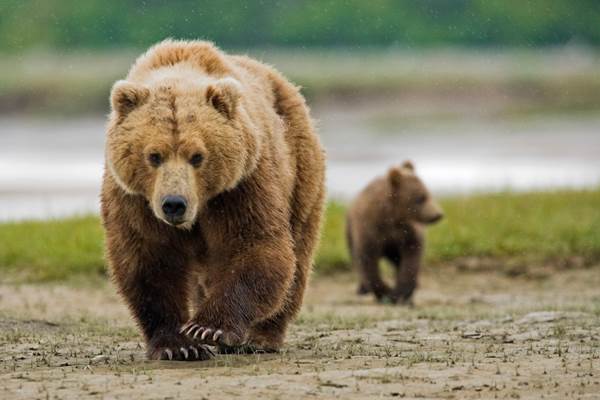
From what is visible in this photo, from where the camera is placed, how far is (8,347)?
22.0 ft

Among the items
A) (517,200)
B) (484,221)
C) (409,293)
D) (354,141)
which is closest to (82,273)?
(409,293)

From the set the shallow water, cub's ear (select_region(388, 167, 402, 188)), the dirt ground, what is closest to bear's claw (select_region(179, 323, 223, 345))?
the dirt ground

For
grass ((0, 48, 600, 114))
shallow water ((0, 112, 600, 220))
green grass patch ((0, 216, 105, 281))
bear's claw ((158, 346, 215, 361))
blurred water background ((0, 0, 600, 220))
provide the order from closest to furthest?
bear's claw ((158, 346, 215, 361)) → green grass patch ((0, 216, 105, 281)) → shallow water ((0, 112, 600, 220)) → blurred water background ((0, 0, 600, 220)) → grass ((0, 48, 600, 114))

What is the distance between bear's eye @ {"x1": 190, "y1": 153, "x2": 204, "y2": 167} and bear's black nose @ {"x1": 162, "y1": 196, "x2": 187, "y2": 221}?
201 millimetres

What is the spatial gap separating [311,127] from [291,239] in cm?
107

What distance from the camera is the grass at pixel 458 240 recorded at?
37.7 ft

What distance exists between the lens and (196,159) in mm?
5914

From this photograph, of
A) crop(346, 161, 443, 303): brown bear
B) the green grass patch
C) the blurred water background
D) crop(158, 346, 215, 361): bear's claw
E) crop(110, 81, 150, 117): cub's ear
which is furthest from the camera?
the blurred water background

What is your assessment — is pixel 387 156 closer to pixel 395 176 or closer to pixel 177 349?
pixel 395 176

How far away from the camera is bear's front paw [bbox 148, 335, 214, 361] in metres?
6.20

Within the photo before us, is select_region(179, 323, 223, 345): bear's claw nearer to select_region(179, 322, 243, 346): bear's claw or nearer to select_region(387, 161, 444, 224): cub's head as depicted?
select_region(179, 322, 243, 346): bear's claw

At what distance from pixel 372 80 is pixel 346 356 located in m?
35.4

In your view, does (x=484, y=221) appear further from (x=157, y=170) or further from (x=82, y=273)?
(x=157, y=170)

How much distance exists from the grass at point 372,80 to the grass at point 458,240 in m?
25.2
